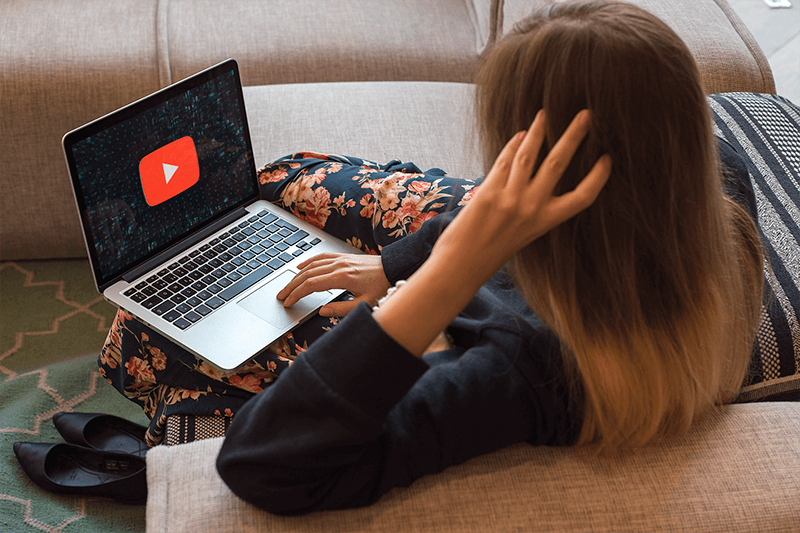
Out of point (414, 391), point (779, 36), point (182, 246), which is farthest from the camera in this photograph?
point (779, 36)

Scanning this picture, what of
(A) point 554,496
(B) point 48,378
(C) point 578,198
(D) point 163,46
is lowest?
(B) point 48,378

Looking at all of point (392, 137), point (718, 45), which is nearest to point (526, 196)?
point (392, 137)

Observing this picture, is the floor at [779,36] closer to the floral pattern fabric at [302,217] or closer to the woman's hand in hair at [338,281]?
the floral pattern fabric at [302,217]

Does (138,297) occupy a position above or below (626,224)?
below

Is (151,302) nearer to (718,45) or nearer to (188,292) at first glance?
(188,292)

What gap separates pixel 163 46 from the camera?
1718 mm

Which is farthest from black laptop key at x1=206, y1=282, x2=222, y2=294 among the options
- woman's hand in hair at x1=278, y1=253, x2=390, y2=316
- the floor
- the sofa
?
the floor

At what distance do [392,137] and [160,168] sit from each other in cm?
56

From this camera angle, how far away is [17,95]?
5.25 feet

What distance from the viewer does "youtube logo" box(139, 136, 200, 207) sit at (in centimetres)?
102

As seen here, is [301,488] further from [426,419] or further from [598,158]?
[598,158]

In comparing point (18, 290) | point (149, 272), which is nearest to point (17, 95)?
point (18, 290)

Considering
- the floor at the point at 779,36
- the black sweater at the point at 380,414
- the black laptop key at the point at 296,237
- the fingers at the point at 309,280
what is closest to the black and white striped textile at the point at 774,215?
the black sweater at the point at 380,414

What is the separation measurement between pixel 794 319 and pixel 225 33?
4.94ft
